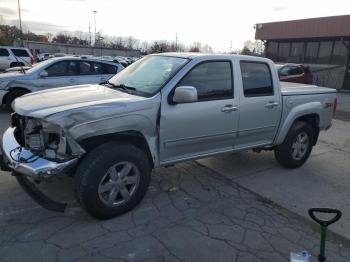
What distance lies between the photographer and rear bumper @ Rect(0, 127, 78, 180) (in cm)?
337

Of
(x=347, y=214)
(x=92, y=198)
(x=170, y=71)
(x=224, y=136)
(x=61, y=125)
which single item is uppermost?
(x=170, y=71)

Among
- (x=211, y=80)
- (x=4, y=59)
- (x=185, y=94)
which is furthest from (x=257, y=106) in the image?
(x=4, y=59)

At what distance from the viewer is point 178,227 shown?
148 inches

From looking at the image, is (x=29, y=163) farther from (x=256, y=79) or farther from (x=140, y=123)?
(x=256, y=79)

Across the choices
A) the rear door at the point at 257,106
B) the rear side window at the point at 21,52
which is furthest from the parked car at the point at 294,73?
the rear side window at the point at 21,52

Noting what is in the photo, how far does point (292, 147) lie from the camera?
569cm

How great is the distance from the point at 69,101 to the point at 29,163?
31.2 inches

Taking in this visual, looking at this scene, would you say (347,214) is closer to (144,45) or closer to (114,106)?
(114,106)

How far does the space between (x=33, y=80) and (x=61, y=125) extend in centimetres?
669

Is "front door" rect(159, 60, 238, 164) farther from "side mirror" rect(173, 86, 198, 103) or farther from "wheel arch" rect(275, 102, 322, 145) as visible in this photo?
"wheel arch" rect(275, 102, 322, 145)

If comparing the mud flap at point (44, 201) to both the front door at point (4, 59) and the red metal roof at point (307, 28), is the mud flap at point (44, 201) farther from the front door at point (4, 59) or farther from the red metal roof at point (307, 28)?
the red metal roof at point (307, 28)

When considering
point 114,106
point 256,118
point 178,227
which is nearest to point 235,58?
point 256,118

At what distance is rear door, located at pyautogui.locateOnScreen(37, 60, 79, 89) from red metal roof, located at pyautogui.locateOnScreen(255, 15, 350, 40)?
1766 centimetres

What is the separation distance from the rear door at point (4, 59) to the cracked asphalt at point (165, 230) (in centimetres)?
1809
